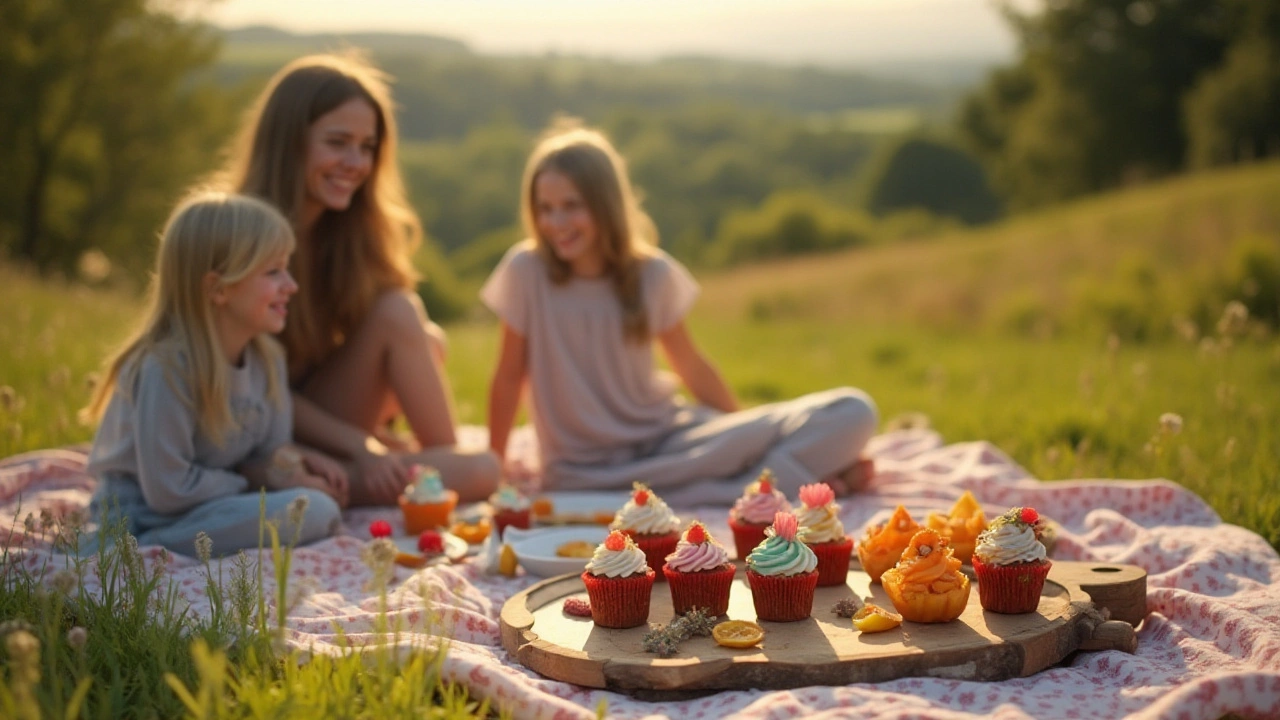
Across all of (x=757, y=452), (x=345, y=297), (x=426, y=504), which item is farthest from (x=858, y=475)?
(x=345, y=297)

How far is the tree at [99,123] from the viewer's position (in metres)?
19.8

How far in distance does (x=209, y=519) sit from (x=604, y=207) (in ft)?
7.77

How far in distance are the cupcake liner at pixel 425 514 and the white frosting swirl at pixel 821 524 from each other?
1.63 m

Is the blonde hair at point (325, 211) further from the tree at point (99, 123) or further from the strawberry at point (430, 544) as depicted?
the tree at point (99, 123)

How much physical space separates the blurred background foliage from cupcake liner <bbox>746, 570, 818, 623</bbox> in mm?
2649

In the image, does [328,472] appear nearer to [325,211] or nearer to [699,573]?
[325,211]

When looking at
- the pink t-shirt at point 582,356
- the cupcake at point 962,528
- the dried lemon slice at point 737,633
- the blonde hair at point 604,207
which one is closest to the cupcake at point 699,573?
the dried lemon slice at point 737,633

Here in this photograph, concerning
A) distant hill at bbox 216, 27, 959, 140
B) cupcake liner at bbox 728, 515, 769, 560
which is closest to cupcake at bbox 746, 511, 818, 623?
cupcake liner at bbox 728, 515, 769, 560

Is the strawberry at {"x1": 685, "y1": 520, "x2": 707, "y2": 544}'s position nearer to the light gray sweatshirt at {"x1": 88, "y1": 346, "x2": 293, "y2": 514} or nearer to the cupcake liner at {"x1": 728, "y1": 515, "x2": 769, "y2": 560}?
the cupcake liner at {"x1": 728, "y1": 515, "x2": 769, "y2": 560}

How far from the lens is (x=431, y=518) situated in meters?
4.56

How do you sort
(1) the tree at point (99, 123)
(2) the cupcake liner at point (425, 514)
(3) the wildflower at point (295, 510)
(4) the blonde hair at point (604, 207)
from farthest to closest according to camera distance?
(1) the tree at point (99, 123)
(4) the blonde hair at point (604, 207)
(2) the cupcake liner at point (425, 514)
(3) the wildflower at point (295, 510)

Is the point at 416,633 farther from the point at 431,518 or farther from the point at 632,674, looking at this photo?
the point at 431,518

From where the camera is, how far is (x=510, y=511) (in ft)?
15.0

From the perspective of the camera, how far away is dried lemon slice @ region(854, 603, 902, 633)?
3.09m
